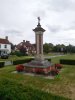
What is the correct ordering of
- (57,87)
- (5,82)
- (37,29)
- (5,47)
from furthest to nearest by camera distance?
(5,47), (37,29), (57,87), (5,82)

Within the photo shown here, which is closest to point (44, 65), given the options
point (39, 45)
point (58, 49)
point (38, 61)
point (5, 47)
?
point (38, 61)

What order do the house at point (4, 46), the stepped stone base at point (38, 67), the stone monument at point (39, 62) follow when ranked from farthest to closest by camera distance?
the house at point (4, 46)
the stone monument at point (39, 62)
the stepped stone base at point (38, 67)

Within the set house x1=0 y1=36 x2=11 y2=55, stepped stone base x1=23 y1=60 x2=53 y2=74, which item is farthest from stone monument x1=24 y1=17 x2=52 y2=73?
house x1=0 y1=36 x2=11 y2=55

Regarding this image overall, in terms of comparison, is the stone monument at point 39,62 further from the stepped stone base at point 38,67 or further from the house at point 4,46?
the house at point 4,46

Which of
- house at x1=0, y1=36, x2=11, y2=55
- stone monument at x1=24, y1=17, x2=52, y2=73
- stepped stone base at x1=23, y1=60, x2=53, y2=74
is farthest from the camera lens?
house at x1=0, y1=36, x2=11, y2=55

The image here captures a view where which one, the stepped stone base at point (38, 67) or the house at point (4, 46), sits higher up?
the house at point (4, 46)

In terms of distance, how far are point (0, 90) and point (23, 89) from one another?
1081 mm

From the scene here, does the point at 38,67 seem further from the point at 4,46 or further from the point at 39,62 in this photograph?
the point at 4,46

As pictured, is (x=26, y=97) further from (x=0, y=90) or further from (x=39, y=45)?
(x=39, y=45)

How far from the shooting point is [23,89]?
25.0 feet

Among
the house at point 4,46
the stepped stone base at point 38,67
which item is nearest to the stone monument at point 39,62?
the stepped stone base at point 38,67

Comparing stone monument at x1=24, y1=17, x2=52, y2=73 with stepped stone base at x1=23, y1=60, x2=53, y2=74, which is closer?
stepped stone base at x1=23, y1=60, x2=53, y2=74

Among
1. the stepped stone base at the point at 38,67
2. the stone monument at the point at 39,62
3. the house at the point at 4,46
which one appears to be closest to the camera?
the stepped stone base at the point at 38,67

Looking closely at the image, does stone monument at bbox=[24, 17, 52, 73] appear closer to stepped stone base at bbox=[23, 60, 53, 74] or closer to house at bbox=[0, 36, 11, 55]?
stepped stone base at bbox=[23, 60, 53, 74]
